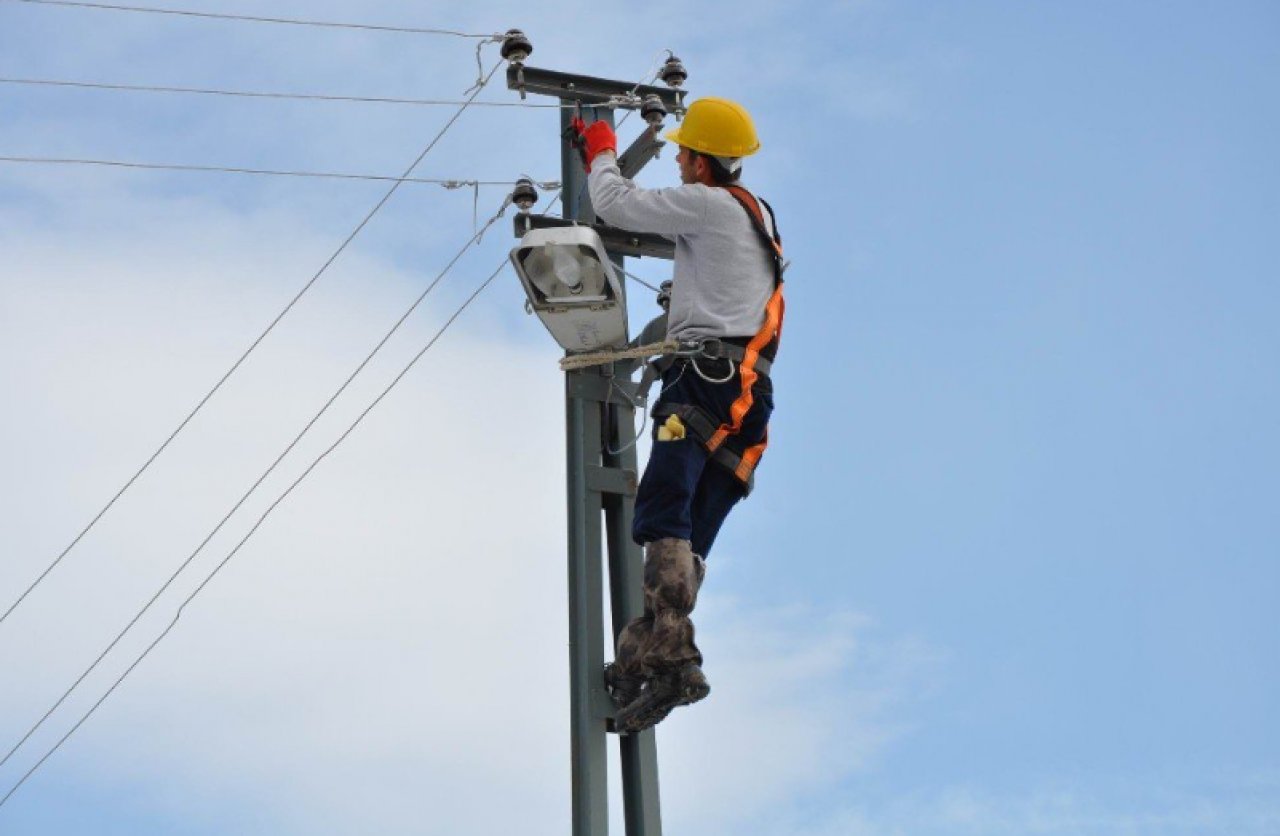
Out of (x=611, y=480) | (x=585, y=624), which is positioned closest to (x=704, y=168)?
(x=611, y=480)

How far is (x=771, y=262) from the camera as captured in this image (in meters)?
7.24

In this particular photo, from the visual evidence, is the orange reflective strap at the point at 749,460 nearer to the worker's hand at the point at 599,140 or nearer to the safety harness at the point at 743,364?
the safety harness at the point at 743,364

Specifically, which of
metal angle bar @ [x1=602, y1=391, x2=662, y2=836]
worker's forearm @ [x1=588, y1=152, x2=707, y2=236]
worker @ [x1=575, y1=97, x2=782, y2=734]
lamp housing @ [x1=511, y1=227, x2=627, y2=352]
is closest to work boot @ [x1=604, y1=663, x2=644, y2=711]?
worker @ [x1=575, y1=97, x2=782, y2=734]

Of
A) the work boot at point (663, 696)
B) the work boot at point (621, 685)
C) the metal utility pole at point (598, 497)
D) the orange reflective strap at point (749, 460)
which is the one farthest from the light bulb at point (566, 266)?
the work boot at point (663, 696)

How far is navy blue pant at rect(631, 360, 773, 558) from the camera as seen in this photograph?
6.90 m

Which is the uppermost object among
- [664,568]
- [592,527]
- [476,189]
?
[476,189]

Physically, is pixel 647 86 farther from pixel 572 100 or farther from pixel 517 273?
pixel 517 273

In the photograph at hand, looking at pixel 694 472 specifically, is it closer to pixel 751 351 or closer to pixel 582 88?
pixel 751 351

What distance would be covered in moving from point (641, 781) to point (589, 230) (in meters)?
2.08

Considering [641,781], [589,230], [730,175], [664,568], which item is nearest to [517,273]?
[589,230]

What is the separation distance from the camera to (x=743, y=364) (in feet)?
23.2

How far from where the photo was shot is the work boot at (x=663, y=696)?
6.76 metres

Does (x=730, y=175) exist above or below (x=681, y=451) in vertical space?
above

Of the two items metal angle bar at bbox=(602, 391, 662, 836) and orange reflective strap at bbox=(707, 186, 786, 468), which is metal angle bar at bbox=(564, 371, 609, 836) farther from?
orange reflective strap at bbox=(707, 186, 786, 468)
